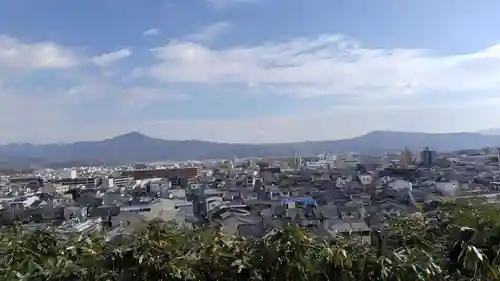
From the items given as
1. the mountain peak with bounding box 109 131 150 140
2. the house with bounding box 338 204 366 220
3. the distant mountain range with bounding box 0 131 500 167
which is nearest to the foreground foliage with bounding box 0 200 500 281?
the house with bounding box 338 204 366 220

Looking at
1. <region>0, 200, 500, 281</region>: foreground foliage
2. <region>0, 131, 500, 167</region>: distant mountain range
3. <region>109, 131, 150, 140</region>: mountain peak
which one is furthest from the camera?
<region>109, 131, 150, 140</region>: mountain peak

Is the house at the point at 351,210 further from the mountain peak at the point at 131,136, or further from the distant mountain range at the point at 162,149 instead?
the mountain peak at the point at 131,136

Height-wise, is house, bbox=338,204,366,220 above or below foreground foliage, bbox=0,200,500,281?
below

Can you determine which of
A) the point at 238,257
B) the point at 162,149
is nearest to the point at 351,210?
the point at 238,257

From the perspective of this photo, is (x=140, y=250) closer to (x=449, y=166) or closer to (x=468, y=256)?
(x=468, y=256)

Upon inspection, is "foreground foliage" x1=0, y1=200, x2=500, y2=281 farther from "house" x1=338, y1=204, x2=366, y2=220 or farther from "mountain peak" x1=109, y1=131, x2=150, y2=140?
"mountain peak" x1=109, y1=131, x2=150, y2=140

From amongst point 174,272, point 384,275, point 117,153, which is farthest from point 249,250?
point 117,153

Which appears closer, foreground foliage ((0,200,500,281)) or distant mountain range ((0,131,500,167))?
foreground foliage ((0,200,500,281))
